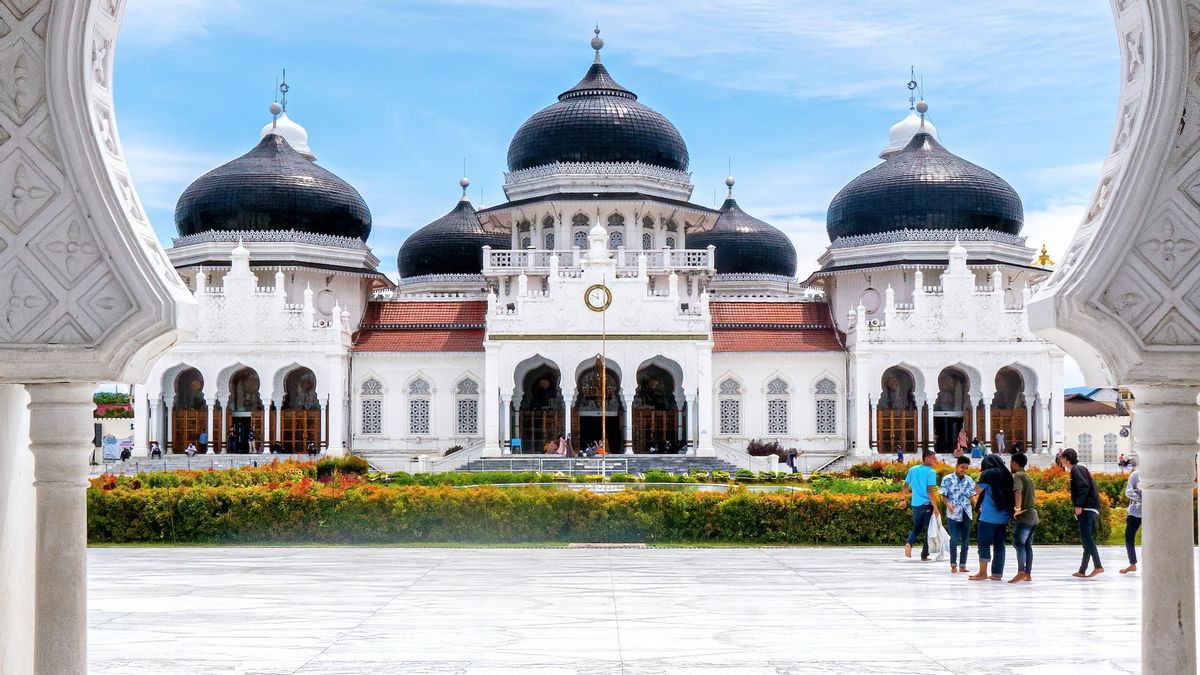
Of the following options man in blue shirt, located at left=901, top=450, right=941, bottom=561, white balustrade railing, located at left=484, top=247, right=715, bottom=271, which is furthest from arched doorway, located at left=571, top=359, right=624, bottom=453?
man in blue shirt, located at left=901, top=450, right=941, bottom=561

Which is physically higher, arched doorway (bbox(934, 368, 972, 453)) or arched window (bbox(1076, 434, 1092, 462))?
arched doorway (bbox(934, 368, 972, 453))

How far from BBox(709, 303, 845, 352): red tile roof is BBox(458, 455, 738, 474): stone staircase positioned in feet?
15.5

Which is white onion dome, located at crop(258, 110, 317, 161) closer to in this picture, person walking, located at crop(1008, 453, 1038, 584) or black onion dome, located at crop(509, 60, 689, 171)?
black onion dome, located at crop(509, 60, 689, 171)

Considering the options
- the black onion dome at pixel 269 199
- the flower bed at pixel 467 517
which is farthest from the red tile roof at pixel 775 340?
the flower bed at pixel 467 517

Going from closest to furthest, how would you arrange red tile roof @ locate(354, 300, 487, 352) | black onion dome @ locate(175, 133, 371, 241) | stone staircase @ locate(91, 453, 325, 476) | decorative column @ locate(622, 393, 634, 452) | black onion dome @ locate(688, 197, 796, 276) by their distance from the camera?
stone staircase @ locate(91, 453, 325, 476) → decorative column @ locate(622, 393, 634, 452) → red tile roof @ locate(354, 300, 487, 352) → black onion dome @ locate(175, 133, 371, 241) → black onion dome @ locate(688, 197, 796, 276)

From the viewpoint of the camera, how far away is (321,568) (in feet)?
42.9

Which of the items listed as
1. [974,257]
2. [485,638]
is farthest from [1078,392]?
[485,638]

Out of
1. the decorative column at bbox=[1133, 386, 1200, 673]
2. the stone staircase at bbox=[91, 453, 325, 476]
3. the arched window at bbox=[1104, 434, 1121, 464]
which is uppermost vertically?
the decorative column at bbox=[1133, 386, 1200, 673]

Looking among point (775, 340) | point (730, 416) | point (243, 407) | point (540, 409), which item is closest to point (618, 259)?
point (540, 409)

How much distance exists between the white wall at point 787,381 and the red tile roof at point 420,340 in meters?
7.48

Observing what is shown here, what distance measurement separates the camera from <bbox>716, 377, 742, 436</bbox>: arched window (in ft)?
120

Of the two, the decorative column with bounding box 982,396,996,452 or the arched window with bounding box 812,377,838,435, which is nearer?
the decorative column with bounding box 982,396,996,452

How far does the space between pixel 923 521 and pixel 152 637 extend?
28.3 feet

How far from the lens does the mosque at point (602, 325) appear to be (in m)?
35.5
